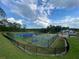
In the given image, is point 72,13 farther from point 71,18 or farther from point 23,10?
point 23,10

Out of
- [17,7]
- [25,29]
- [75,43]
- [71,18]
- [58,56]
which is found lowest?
[58,56]

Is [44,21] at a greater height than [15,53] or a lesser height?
greater

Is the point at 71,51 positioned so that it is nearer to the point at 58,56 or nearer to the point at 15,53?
the point at 58,56

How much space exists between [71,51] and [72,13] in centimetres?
54

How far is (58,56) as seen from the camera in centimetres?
206

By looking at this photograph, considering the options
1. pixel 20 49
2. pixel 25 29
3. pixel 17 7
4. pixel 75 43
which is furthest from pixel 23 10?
pixel 75 43

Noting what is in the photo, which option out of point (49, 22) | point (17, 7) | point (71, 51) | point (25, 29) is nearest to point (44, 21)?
point (49, 22)

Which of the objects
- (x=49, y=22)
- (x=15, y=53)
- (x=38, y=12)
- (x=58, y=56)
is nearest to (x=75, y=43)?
(x=58, y=56)

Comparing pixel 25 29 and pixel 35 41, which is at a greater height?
pixel 25 29

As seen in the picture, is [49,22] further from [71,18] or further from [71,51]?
[71,51]

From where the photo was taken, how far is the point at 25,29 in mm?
2119

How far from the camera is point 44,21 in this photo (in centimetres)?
215

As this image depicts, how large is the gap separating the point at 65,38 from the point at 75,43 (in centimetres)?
16

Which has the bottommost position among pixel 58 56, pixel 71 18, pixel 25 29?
pixel 58 56
